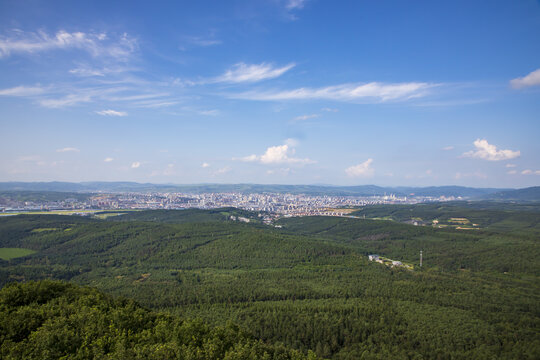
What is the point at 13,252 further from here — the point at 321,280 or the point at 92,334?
the point at 92,334

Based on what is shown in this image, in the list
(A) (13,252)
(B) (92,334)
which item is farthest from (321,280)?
(A) (13,252)

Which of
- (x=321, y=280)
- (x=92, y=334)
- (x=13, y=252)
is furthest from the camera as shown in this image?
(x=13, y=252)

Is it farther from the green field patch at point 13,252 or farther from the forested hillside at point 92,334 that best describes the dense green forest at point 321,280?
the forested hillside at point 92,334

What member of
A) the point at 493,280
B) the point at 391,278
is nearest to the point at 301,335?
the point at 391,278

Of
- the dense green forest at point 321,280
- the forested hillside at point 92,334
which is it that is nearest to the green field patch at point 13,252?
the dense green forest at point 321,280

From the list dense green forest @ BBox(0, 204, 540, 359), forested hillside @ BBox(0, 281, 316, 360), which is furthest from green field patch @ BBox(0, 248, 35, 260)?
forested hillside @ BBox(0, 281, 316, 360)

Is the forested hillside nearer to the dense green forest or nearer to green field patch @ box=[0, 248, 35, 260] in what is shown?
the dense green forest
